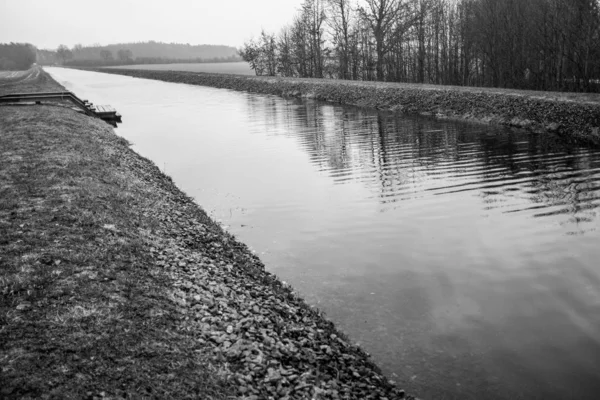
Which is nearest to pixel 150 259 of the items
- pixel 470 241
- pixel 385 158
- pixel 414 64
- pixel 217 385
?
pixel 217 385

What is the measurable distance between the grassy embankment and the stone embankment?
20.3 m

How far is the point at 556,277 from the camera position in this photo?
9875 mm

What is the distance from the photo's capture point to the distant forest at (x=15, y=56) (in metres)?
161

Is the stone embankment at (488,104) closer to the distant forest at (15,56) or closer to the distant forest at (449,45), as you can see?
the distant forest at (449,45)

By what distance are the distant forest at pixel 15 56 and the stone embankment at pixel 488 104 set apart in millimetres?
149638

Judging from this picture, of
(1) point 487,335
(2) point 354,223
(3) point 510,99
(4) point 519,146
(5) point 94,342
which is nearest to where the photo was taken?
(5) point 94,342

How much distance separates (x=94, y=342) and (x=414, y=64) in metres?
49.5

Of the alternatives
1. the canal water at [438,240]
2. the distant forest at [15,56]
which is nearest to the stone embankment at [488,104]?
the canal water at [438,240]

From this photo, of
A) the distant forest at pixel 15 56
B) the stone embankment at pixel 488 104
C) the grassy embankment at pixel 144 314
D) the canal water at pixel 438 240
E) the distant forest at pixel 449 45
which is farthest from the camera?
the distant forest at pixel 15 56

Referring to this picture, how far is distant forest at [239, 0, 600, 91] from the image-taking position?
3072cm

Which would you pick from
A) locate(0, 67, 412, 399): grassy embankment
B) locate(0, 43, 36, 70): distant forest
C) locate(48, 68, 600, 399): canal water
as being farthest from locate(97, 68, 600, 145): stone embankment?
locate(0, 43, 36, 70): distant forest

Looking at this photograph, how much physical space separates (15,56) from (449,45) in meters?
175

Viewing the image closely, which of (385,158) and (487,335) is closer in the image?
(487,335)

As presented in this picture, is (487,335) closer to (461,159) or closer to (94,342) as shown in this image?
(94,342)
